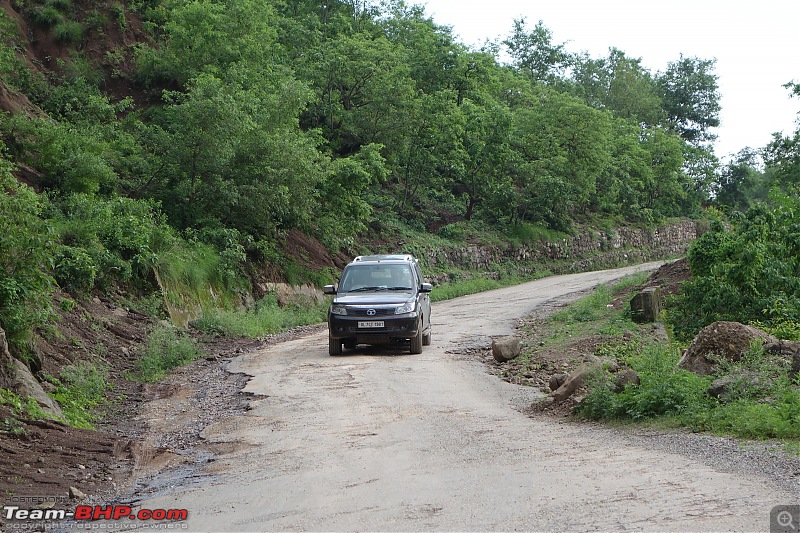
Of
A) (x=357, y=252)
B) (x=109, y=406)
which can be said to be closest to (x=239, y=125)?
(x=357, y=252)

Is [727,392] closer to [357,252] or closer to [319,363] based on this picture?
[319,363]

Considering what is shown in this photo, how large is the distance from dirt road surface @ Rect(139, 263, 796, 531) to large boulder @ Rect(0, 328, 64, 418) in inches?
Result: 86.8

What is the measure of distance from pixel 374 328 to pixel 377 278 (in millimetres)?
1904

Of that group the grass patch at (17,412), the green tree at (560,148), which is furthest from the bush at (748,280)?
the green tree at (560,148)

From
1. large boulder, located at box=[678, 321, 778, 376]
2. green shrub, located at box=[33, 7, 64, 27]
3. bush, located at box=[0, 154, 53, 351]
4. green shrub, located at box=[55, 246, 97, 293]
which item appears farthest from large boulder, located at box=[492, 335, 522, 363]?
green shrub, located at box=[33, 7, 64, 27]

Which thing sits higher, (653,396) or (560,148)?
(560,148)

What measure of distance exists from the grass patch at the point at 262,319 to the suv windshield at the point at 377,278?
482 centimetres

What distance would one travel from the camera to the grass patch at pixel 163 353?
52.2ft

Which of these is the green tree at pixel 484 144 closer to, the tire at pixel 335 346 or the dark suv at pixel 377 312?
the dark suv at pixel 377 312

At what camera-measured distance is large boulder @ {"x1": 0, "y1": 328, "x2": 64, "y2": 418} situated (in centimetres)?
1061

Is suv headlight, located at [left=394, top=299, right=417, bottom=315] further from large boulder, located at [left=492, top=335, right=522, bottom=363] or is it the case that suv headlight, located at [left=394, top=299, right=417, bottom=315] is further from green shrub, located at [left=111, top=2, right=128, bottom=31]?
green shrub, located at [left=111, top=2, right=128, bottom=31]

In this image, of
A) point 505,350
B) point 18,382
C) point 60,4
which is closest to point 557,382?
point 505,350

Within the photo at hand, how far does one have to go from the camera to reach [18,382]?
10.8 meters

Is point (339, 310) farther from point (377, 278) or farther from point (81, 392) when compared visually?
point (81, 392)
